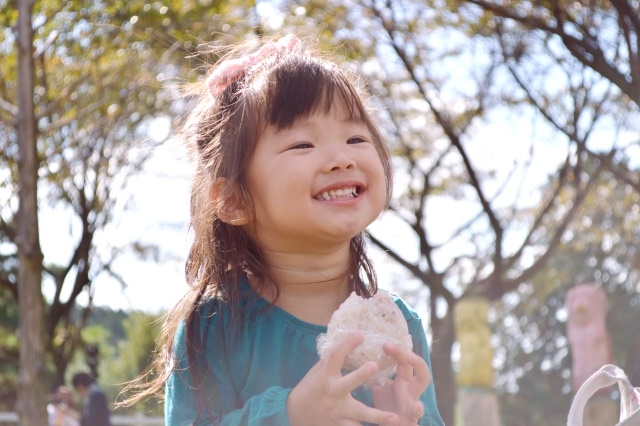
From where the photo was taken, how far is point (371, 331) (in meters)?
1.54

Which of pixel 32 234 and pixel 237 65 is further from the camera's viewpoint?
pixel 32 234

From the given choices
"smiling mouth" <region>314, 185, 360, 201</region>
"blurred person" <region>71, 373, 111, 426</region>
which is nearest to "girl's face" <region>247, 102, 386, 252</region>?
"smiling mouth" <region>314, 185, 360, 201</region>

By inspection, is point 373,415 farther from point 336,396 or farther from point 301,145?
point 301,145

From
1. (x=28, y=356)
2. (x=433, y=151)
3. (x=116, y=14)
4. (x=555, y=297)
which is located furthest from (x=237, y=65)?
(x=555, y=297)

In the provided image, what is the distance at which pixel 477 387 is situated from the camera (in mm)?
9570

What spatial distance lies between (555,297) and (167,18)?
17368 millimetres

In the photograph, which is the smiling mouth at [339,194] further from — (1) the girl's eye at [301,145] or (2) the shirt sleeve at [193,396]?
(2) the shirt sleeve at [193,396]

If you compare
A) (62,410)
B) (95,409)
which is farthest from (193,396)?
(62,410)

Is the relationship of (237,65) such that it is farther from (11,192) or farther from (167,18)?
(11,192)

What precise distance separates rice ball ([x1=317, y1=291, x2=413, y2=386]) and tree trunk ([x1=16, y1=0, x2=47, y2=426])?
22.1 ft

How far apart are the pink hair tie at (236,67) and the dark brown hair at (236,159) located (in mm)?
14

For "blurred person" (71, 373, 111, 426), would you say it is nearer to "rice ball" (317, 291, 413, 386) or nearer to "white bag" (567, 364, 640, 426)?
"white bag" (567, 364, 640, 426)

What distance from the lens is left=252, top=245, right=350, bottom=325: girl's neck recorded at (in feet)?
6.25

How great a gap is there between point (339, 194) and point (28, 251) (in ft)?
22.1
